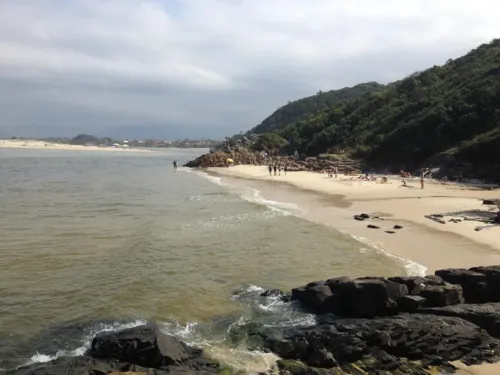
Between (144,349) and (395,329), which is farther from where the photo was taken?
(395,329)

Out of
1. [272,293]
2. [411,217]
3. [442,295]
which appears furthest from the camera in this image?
[411,217]

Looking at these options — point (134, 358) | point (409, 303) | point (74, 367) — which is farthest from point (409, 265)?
point (74, 367)

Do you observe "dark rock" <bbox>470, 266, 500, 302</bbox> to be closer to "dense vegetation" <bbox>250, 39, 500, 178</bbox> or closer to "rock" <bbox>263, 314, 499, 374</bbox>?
"rock" <bbox>263, 314, 499, 374</bbox>

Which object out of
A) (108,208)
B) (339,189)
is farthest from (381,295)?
(339,189)

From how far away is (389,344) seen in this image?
1019cm

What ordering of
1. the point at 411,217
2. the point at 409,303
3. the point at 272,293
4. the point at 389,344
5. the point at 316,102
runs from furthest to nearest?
the point at 316,102 → the point at 411,217 → the point at 272,293 → the point at 409,303 → the point at 389,344

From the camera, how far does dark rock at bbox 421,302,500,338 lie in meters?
11.0

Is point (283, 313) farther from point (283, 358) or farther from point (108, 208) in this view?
point (108, 208)

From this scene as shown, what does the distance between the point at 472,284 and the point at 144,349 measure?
8.39 meters

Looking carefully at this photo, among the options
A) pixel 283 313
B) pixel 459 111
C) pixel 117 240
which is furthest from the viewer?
pixel 459 111

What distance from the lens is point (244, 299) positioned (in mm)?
13750

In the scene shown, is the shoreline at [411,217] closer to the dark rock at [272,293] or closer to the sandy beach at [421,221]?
the sandy beach at [421,221]

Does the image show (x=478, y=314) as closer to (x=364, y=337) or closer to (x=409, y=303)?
(x=409, y=303)

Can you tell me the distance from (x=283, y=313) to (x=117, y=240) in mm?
10830
